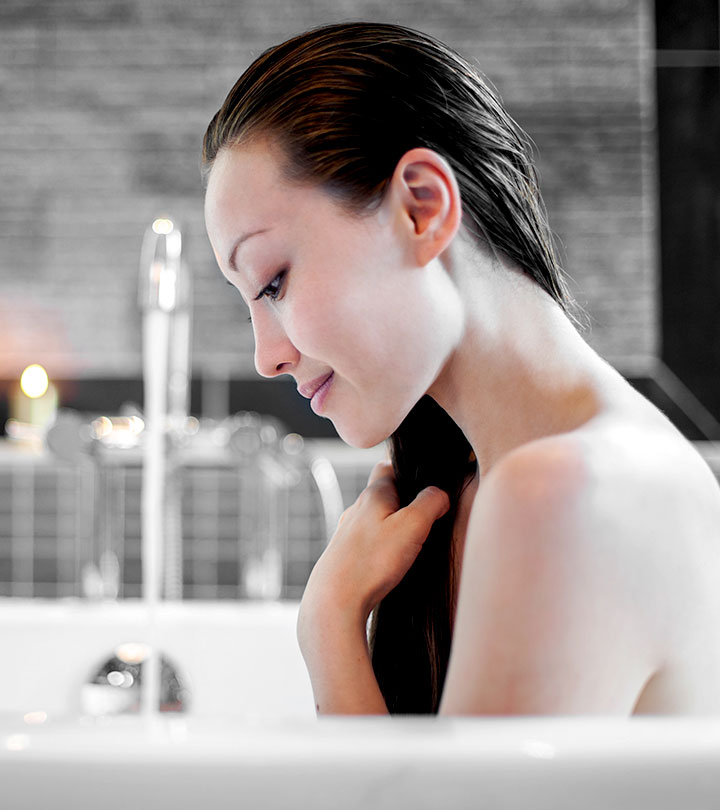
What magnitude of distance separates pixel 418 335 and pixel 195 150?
55.7 inches

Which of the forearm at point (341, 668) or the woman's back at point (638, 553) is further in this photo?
the forearm at point (341, 668)

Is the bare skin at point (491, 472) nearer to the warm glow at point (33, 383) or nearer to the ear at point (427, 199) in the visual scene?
the ear at point (427, 199)

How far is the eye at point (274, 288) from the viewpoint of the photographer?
0.59 m

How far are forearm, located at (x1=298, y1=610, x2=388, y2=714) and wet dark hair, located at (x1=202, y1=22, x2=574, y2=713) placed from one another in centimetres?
8

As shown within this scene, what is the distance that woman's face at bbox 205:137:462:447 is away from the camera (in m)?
0.56

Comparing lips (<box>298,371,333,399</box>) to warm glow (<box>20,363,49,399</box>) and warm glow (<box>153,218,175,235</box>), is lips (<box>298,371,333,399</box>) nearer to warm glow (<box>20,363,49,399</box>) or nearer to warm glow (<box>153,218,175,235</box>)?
warm glow (<box>153,218,175,235</box>)

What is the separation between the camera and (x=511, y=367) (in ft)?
1.91

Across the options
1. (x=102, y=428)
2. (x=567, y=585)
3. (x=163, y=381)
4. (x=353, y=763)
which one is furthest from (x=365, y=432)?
(x=102, y=428)

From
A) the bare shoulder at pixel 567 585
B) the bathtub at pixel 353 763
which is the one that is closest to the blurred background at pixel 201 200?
the bare shoulder at pixel 567 585

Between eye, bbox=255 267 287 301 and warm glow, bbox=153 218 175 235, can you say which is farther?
warm glow, bbox=153 218 175 235

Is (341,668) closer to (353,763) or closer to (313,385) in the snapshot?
(313,385)

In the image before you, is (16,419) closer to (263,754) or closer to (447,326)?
(447,326)

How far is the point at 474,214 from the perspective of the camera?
59cm

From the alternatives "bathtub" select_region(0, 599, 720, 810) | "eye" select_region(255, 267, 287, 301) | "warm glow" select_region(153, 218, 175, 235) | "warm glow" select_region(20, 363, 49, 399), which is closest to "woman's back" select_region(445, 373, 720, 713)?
"bathtub" select_region(0, 599, 720, 810)
